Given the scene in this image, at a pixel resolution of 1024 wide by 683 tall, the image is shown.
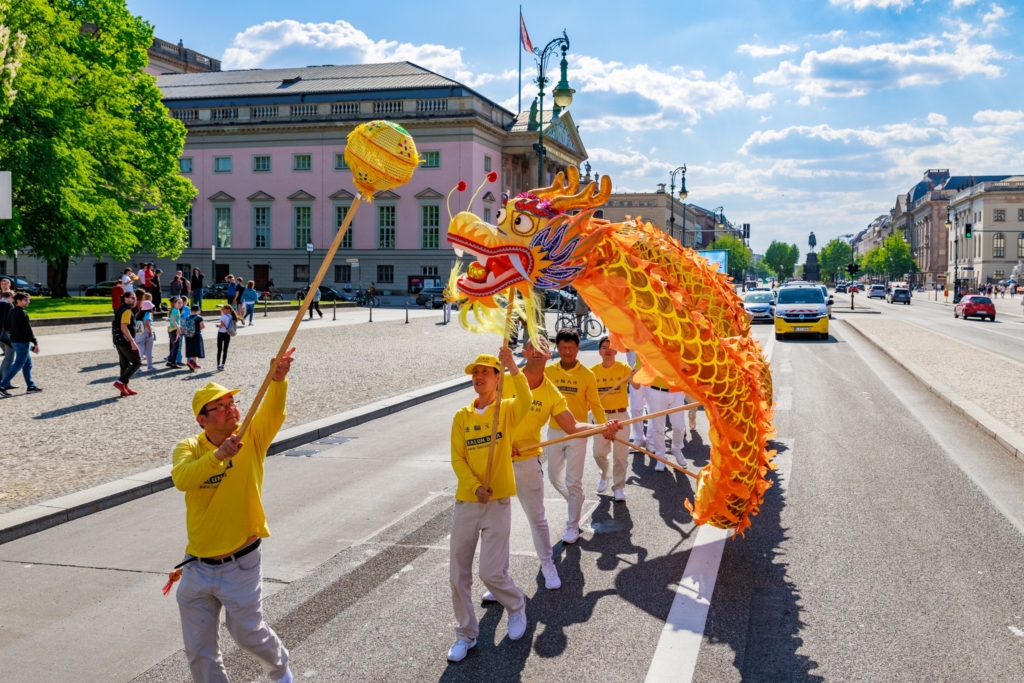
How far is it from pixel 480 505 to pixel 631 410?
229 inches

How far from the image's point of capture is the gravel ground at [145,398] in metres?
9.59

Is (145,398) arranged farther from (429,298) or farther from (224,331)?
(429,298)

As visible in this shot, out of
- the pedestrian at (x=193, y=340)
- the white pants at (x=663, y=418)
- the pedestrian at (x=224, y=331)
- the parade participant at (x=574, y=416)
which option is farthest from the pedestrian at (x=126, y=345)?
the parade participant at (x=574, y=416)

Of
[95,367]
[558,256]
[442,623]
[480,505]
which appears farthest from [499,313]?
[95,367]

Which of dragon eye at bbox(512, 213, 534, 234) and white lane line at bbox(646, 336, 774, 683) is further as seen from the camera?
dragon eye at bbox(512, 213, 534, 234)

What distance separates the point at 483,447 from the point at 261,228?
215ft

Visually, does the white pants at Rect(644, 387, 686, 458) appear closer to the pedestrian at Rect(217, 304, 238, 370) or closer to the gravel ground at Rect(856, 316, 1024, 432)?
the gravel ground at Rect(856, 316, 1024, 432)

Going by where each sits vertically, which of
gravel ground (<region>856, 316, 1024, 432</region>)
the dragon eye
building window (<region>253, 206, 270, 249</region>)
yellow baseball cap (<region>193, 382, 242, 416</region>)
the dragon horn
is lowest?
gravel ground (<region>856, 316, 1024, 432</region>)

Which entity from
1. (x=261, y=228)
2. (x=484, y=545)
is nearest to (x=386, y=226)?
(x=261, y=228)

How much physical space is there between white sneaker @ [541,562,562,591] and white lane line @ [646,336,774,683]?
0.86 metres

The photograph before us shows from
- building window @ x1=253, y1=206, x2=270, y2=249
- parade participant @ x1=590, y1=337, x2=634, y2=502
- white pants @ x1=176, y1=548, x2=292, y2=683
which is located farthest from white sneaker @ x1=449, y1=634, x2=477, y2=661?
building window @ x1=253, y1=206, x2=270, y2=249

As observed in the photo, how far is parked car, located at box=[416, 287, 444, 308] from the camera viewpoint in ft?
168

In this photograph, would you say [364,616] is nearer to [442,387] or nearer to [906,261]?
[442,387]

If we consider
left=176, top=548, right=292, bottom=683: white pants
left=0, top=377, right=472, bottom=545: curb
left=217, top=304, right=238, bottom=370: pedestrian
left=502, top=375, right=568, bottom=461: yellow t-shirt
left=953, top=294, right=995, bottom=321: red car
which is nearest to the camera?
left=176, top=548, right=292, bottom=683: white pants
